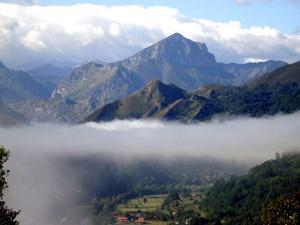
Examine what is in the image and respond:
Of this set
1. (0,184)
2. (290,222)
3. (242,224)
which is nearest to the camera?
(0,184)

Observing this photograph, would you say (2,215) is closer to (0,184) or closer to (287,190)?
(0,184)

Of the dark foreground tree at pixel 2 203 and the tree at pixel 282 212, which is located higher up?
the dark foreground tree at pixel 2 203

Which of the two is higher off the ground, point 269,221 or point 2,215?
point 2,215

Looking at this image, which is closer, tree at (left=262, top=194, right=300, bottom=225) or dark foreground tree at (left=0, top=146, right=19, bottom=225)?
dark foreground tree at (left=0, top=146, right=19, bottom=225)

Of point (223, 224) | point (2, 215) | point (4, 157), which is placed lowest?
point (223, 224)

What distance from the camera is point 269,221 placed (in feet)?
217

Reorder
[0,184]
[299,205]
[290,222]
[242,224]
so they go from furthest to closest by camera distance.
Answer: [242,224]
[299,205]
[290,222]
[0,184]

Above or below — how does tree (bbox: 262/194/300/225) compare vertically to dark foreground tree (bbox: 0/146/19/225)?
below

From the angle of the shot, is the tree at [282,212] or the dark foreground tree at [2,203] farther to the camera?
the tree at [282,212]

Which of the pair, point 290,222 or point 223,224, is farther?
point 223,224

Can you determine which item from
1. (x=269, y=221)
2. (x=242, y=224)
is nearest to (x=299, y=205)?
(x=269, y=221)

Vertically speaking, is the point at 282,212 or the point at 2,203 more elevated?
the point at 2,203

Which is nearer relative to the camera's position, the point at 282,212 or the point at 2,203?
the point at 2,203

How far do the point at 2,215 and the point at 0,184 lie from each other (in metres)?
2.43
